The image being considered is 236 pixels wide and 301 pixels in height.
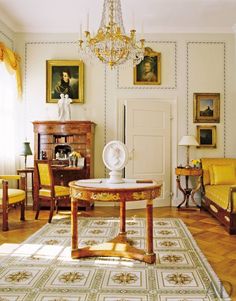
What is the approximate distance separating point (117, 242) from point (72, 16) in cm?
421

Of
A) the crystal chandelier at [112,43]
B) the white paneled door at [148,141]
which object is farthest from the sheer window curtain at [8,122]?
the crystal chandelier at [112,43]

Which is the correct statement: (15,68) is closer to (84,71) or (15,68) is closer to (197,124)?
(84,71)

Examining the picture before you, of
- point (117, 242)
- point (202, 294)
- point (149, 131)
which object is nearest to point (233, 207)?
point (117, 242)

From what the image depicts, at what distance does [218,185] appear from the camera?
5828 mm

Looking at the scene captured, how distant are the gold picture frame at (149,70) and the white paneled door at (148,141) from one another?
17.0 inches

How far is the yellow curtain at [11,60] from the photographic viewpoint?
5.77m

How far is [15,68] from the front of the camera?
245 inches

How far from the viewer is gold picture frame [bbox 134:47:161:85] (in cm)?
657

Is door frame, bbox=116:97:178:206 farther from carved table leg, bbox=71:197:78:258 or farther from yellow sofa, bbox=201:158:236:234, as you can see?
carved table leg, bbox=71:197:78:258

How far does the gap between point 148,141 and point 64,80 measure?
2067 mm

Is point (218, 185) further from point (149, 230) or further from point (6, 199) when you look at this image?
point (6, 199)

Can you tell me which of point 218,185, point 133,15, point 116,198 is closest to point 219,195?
point 218,185

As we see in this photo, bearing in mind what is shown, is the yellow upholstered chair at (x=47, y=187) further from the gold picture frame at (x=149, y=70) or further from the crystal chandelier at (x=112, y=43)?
the gold picture frame at (x=149, y=70)

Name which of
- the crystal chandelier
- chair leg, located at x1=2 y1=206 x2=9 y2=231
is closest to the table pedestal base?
chair leg, located at x1=2 y1=206 x2=9 y2=231
